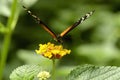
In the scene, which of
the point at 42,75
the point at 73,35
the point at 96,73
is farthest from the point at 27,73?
the point at 73,35

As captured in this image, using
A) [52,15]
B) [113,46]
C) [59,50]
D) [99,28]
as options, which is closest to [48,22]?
[52,15]

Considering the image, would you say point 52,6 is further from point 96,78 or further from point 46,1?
point 96,78

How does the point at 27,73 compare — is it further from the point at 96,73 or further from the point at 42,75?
the point at 96,73

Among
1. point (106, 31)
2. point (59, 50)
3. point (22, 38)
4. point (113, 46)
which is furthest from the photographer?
point (22, 38)

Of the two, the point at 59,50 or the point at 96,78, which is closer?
the point at 96,78

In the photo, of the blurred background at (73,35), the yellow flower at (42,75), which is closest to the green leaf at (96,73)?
the yellow flower at (42,75)

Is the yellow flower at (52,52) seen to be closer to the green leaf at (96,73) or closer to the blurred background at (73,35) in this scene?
the green leaf at (96,73)
